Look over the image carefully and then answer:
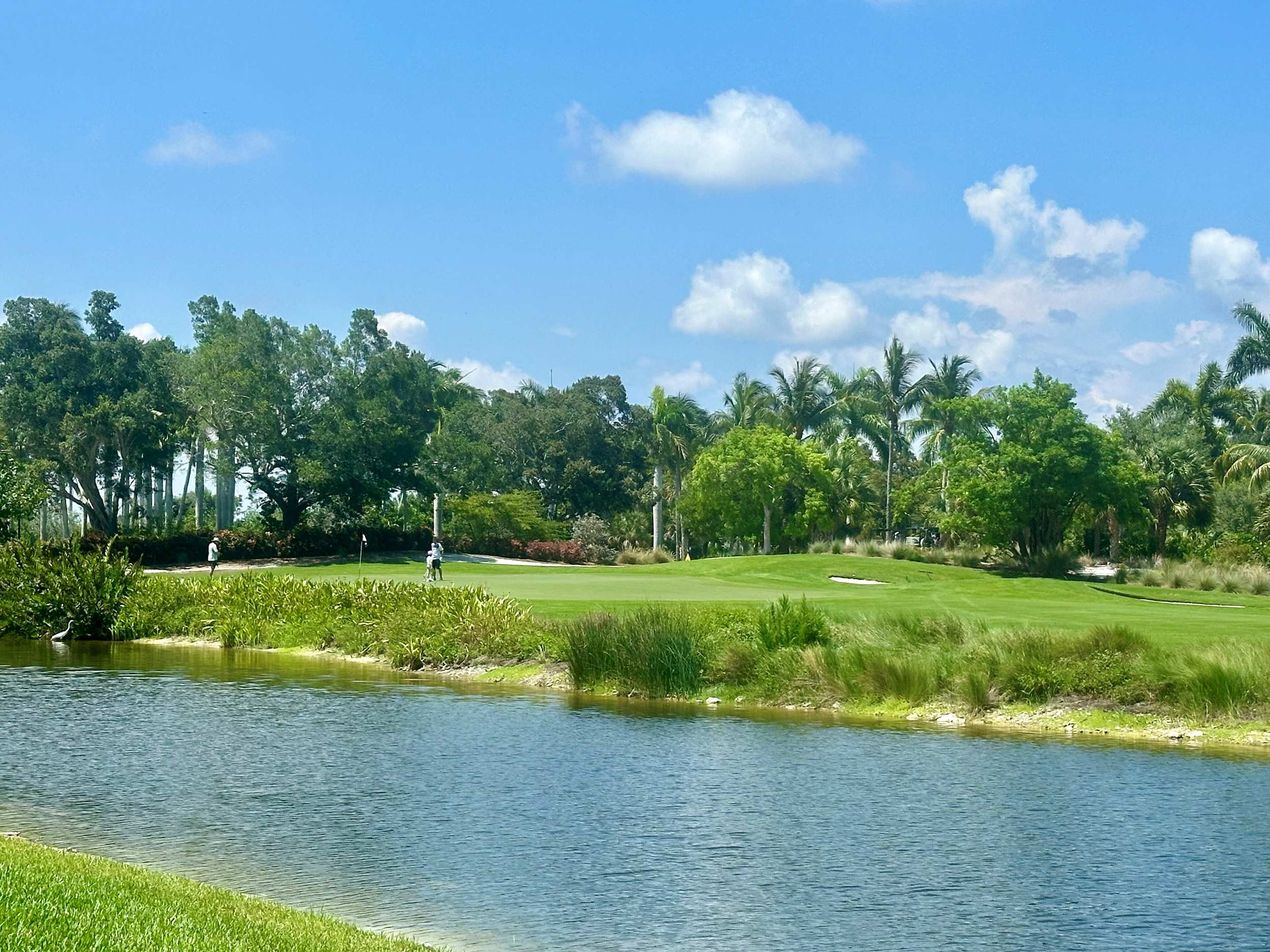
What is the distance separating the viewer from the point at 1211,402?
8325cm

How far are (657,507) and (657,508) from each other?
0.03 metres

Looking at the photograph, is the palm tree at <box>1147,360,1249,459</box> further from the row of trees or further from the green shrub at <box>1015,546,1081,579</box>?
the green shrub at <box>1015,546,1081,579</box>

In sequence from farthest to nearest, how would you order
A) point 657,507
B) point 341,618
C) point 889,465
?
point 657,507 → point 889,465 → point 341,618

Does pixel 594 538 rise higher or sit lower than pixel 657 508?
lower

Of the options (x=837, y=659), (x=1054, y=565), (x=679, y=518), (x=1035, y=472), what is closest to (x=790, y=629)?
(x=837, y=659)

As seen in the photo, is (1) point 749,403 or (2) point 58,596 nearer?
(2) point 58,596

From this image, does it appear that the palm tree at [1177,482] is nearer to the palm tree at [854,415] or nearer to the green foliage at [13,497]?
the palm tree at [854,415]

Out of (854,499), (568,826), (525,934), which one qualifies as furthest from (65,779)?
(854,499)

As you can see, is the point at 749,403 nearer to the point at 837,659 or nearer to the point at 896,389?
the point at 896,389

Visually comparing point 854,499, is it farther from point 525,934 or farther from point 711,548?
point 525,934

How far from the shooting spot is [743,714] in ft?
76.1

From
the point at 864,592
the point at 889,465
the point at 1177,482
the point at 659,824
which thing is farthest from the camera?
the point at 889,465

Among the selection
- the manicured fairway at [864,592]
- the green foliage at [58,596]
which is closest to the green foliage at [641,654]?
the manicured fairway at [864,592]

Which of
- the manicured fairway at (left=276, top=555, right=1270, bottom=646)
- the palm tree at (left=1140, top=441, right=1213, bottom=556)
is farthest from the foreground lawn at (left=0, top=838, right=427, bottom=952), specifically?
the palm tree at (left=1140, top=441, right=1213, bottom=556)
